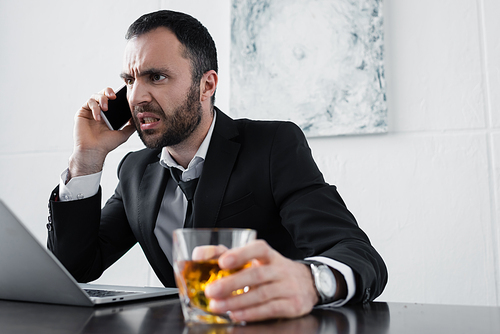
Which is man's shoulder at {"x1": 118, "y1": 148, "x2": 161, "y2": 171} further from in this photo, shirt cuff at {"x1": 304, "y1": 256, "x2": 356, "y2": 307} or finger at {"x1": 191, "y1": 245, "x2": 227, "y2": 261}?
finger at {"x1": 191, "y1": 245, "x2": 227, "y2": 261}

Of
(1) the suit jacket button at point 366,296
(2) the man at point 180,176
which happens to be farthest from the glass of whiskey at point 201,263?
(2) the man at point 180,176

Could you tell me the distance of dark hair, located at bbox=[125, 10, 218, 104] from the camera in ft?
5.28

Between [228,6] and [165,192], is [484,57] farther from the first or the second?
[165,192]

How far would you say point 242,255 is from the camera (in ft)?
1.73

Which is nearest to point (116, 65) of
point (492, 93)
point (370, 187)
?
point (370, 187)

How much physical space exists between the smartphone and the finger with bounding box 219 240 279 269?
1212 millimetres

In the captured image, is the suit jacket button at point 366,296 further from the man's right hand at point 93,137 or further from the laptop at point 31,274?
the man's right hand at point 93,137

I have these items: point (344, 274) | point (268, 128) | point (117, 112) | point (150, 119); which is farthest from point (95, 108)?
point (344, 274)

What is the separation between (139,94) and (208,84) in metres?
0.30

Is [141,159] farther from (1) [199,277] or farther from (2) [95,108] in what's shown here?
(1) [199,277]

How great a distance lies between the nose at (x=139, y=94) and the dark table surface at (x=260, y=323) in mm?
930

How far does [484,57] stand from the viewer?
2037 millimetres

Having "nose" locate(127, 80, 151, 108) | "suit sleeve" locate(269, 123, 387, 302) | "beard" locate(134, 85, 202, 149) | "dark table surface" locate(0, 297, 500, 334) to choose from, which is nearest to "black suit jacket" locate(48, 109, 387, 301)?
"suit sleeve" locate(269, 123, 387, 302)

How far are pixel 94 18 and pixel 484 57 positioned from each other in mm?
2359
